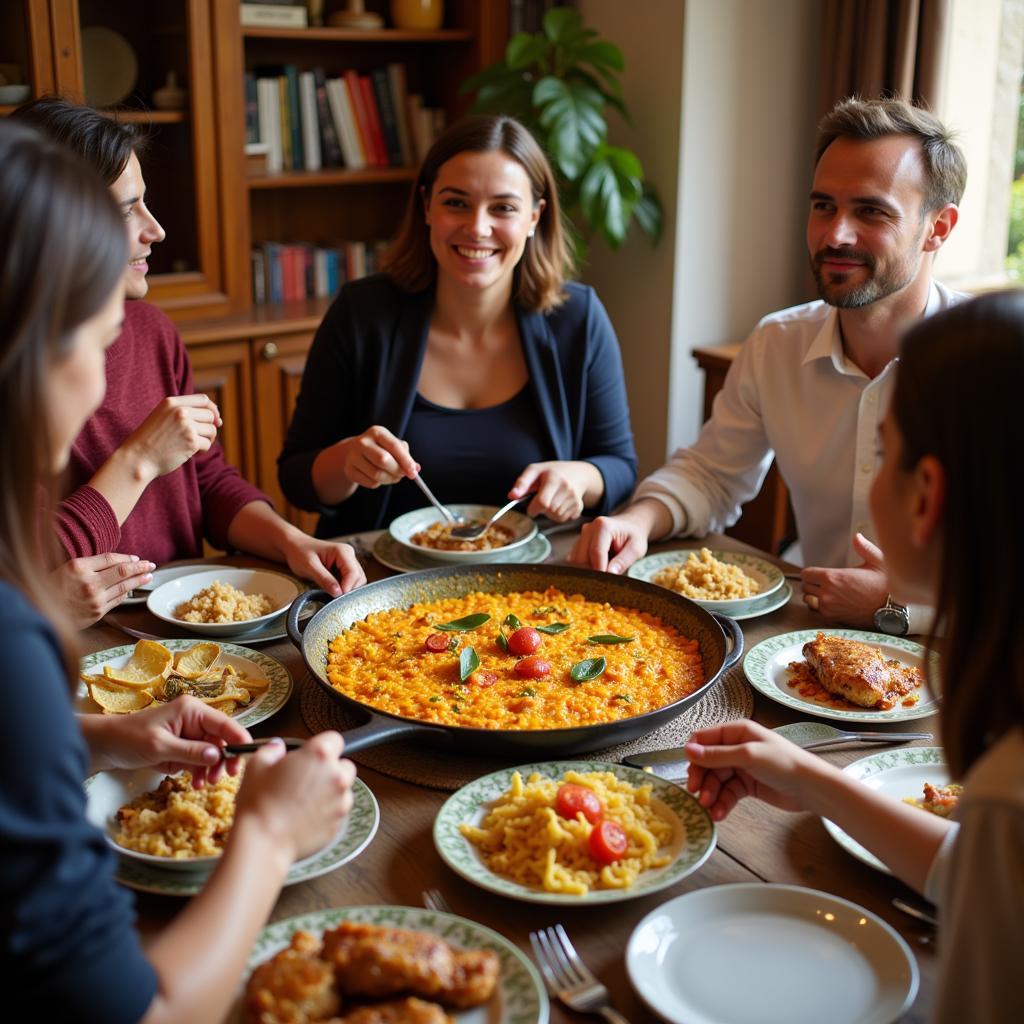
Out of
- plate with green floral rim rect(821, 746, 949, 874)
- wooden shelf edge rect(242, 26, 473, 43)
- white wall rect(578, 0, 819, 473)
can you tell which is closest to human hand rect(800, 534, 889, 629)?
plate with green floral rim rect(821, 746, 949, 874)

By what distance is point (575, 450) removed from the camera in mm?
2902

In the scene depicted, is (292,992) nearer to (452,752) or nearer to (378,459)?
(452,752)

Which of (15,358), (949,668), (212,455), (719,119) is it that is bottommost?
(212,455)

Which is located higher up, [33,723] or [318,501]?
[33,723]

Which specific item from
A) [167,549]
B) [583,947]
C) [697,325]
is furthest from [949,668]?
[697,325]

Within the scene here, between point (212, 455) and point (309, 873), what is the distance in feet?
4.82

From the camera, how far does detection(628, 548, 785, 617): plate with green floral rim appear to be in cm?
194

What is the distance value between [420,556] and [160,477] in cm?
59

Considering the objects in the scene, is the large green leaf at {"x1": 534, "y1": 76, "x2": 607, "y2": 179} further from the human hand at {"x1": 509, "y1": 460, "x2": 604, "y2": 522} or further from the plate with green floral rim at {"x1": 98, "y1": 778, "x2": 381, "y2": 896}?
the plate with green floral rim at {"x1": 98, "y1": 778, "x2": 381, "y2": 896}

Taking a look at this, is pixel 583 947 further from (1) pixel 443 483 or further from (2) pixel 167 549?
(1) pixel 443 483

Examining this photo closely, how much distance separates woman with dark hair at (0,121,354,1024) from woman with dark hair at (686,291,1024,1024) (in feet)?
1.91

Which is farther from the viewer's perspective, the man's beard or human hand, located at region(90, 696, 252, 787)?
the man's beard

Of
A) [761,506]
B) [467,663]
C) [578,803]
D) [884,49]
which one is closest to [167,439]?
[467,663]

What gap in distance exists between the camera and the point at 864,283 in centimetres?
236
